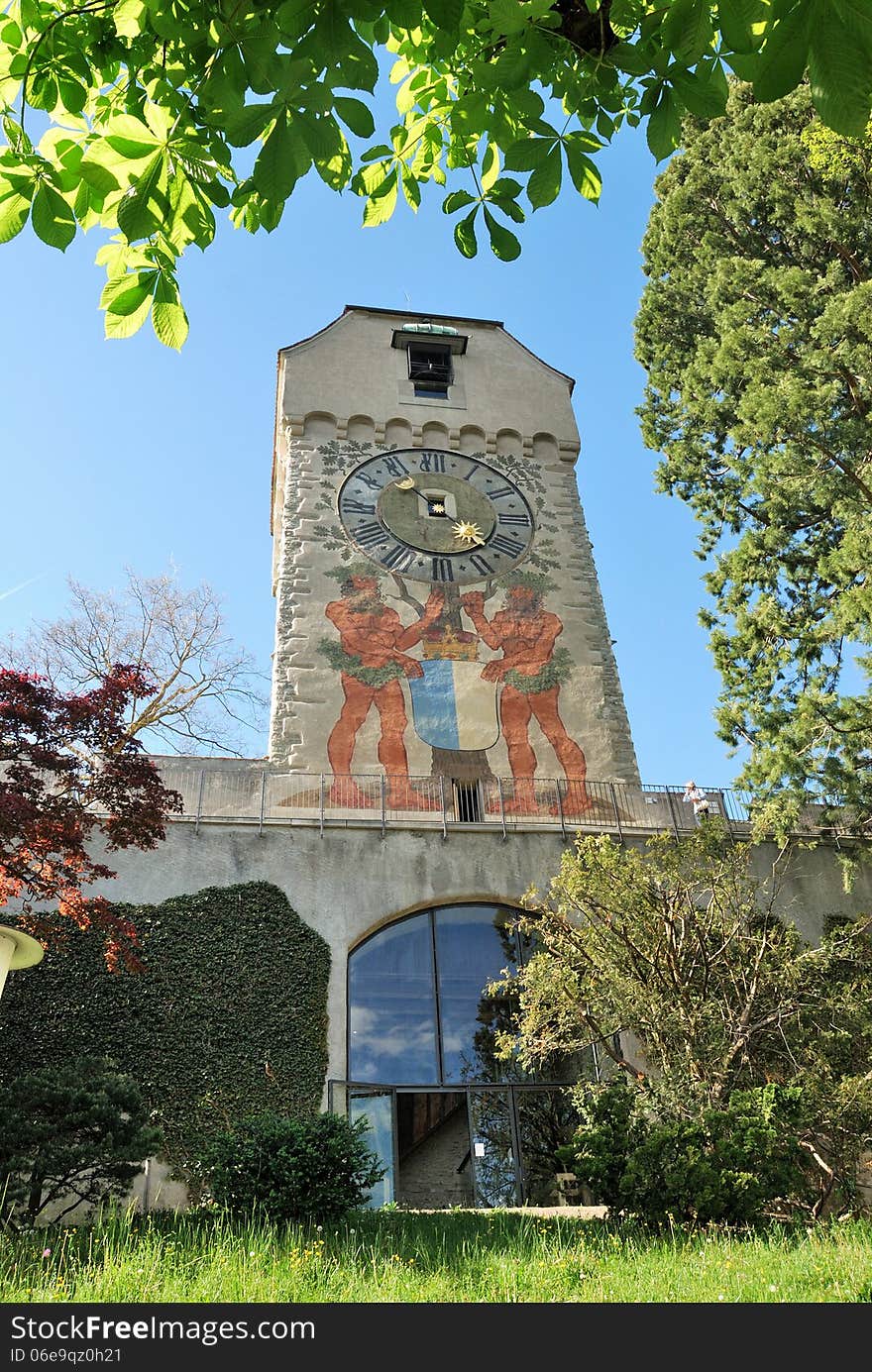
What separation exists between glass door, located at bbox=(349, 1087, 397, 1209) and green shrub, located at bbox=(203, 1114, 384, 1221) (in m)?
3.81

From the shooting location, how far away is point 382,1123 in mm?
13039

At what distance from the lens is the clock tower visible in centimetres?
1720

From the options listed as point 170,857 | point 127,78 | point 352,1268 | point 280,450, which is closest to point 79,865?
point 170,857

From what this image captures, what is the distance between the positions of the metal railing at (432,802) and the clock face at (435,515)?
15.7 feet

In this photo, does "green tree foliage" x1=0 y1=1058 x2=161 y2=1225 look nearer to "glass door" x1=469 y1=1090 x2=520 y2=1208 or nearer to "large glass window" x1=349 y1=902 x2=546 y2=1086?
"large glass window" x1=349 y1=902 x2=546 y2=1086

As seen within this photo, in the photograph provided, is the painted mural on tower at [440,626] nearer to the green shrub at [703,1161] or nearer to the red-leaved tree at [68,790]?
the red-leaved tree at [68,790]

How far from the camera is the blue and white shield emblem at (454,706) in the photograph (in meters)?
17.4

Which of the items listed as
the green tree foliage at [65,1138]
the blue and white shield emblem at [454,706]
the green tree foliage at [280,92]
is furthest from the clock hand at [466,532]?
the green tree foliage at [280,92]

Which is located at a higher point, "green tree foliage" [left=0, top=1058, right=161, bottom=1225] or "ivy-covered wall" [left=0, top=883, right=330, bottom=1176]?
"ivy-covered wall" [left=0, top=883, right=330, bottom=1176]

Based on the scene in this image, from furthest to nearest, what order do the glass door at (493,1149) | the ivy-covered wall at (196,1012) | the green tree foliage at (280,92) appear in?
the glass door at (493,1149)
the ivy-covered wall at (196,1012)
the green tree foliage at (280,92)

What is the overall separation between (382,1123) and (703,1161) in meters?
6.04

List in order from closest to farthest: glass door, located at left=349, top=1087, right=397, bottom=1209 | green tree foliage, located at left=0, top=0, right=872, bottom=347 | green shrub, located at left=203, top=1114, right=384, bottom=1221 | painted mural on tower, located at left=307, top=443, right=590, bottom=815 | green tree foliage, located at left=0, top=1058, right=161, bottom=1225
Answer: green tree foliage, located at left=0, top=0, right=872, bottom=347 → green shrub, located at left=203, top=1114, right=384, bottom=1221 → green tree foliage, located at left=0, top=1058, right=161, bottom=1225 → glass door, located at left=349, top=1087, right=397, bottom=1209 → painted mural on tower, located at left=307, top=443, right=590, bottom=815

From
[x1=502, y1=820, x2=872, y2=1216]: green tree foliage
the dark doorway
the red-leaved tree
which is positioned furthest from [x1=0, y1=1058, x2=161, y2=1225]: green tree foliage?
[x1=502, y1=820, x2=872, y2=1216]: green tree foliage

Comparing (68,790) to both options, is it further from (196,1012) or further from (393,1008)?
(393,1008)
